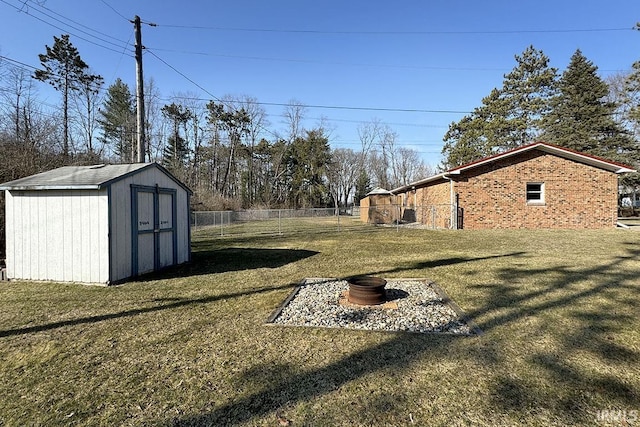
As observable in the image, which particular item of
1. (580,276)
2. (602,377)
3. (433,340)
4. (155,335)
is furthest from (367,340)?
(580,276)

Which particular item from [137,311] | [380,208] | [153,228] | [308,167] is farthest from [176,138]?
[137,311]

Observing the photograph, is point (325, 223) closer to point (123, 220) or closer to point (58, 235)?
point (123, 220)

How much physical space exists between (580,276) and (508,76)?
3505 cm

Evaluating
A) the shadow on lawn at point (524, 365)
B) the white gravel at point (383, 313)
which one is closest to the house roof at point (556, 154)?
the shadow on lawn at point (524, 365)

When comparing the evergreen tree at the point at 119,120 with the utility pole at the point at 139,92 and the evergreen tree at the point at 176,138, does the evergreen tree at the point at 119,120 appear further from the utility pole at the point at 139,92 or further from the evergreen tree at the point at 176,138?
the utility pole at the point at 139,92

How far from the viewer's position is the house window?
1656cm

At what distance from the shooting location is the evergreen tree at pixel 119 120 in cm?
3081

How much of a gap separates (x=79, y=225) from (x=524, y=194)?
57.3 feet

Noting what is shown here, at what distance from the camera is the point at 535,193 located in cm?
1667

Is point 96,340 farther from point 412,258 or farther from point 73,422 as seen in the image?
point 412,258

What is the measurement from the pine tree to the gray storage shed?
35.2 meters

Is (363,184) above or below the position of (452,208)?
above

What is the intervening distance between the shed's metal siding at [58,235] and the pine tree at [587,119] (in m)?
35.9

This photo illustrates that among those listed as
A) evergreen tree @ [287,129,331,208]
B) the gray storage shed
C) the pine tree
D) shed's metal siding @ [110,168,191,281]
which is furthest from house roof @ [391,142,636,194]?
evergreen tree @ [287,129,331,208]
